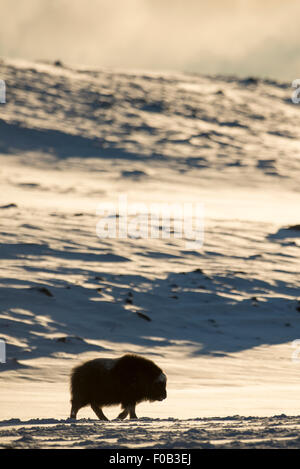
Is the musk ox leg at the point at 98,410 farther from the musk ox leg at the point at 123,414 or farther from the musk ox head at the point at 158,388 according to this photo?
the musk ox head at the point at 158,388

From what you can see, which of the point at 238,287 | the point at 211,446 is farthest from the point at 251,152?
the point at 211,446

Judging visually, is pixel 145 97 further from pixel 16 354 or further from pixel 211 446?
pixel 211 446

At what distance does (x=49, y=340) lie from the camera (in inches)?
484

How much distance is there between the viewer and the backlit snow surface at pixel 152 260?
839 centimetres

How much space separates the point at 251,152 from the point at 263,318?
612 inches

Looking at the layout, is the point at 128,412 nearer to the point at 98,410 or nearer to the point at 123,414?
the point at 123,414
